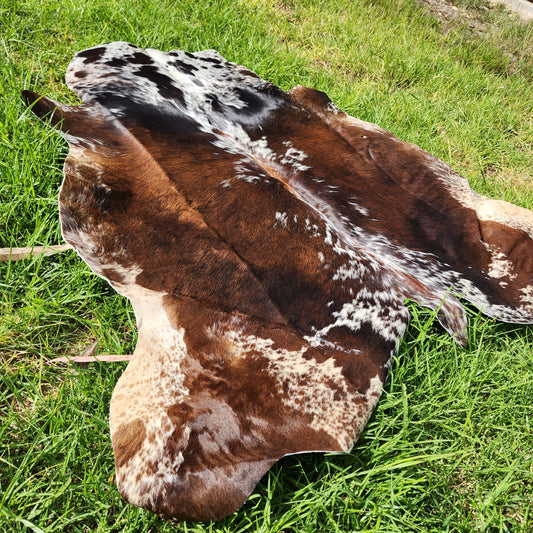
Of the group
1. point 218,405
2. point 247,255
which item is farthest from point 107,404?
point 247,255

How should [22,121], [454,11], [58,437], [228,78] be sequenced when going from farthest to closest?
[454,11] → [228,78] → [22,121] → [58,437]

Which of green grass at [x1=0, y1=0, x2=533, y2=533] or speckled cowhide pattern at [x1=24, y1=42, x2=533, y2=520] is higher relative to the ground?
speckled cowhide pattern at [x1=24, y1=42, x2=533, y2=520]

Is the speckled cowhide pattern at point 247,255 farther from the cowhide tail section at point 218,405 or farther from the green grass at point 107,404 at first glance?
the green grass at point 107,404

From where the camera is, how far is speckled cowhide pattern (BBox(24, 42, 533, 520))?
4.17ft

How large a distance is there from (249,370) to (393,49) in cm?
319

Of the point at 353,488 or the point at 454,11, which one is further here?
the point at 454,11

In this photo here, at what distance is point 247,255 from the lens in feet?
5.18

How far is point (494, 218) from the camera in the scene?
200 centimetres

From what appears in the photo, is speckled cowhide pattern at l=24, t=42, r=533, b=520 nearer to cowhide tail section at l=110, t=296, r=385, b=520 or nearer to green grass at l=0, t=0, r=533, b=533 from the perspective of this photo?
cowhide tail section at l=110, t=296, r=385, b=520

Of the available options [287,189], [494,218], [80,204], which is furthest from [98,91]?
[494,218]

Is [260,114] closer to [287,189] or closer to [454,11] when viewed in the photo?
[287,189]

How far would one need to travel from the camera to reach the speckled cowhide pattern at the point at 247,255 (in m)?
1.27

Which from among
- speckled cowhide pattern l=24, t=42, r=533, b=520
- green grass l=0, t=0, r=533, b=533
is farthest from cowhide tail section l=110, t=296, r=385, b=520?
green grass l=0, t=0, r=533, b=533

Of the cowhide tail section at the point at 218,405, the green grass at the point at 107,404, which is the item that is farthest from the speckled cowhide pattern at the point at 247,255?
the green grass at the point at 107,404
